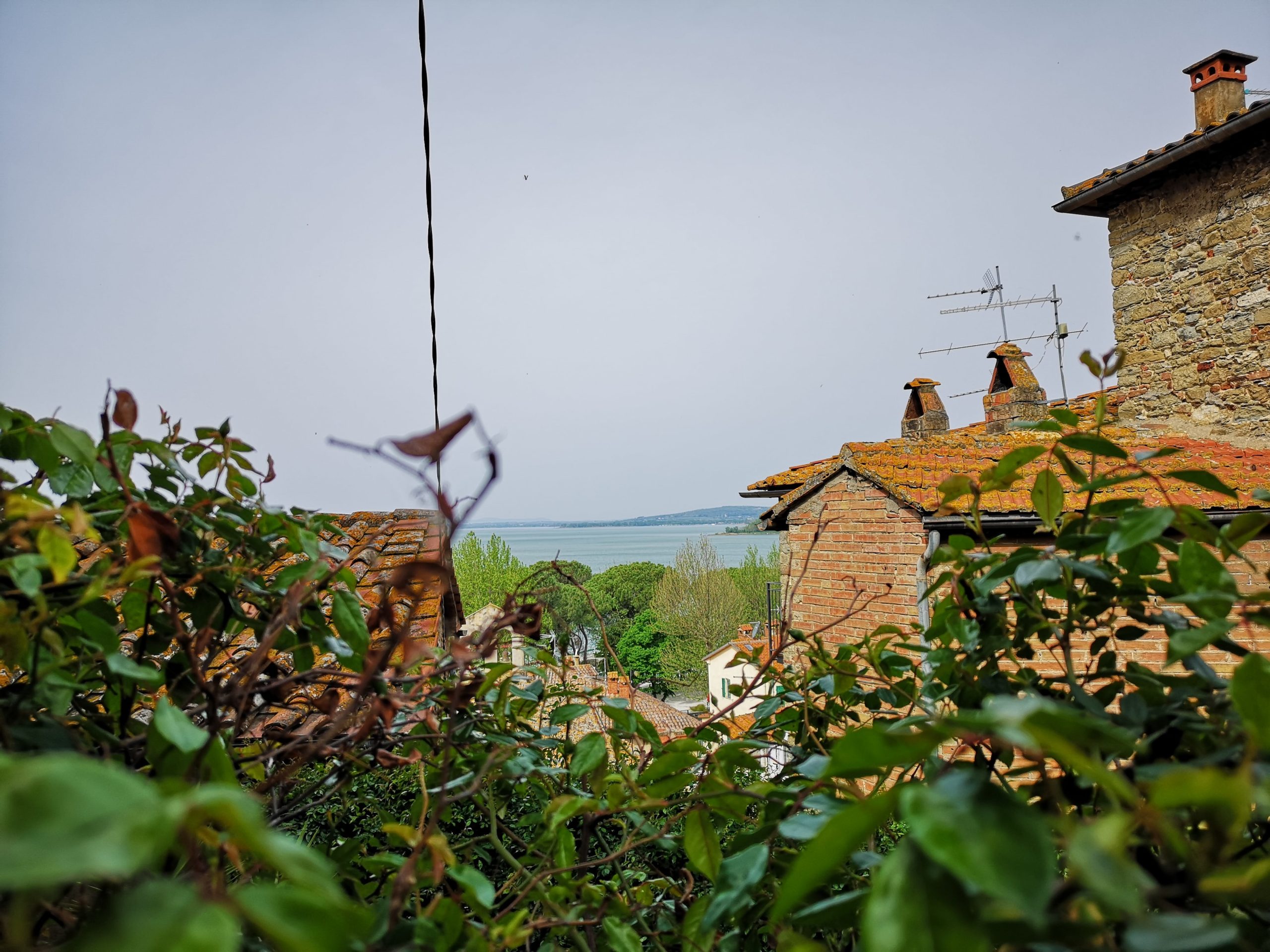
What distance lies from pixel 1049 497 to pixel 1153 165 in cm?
680

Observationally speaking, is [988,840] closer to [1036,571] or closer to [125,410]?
[1036,571]

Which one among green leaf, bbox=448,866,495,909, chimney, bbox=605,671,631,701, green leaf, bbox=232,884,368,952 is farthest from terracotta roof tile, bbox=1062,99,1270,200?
green leaf, bbox=232,884,368,952

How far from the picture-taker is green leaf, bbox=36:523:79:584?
35 centimetres

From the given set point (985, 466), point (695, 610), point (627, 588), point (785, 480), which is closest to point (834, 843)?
point (985, 466)

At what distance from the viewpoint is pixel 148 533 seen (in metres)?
0.42

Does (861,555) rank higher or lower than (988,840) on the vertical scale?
lower

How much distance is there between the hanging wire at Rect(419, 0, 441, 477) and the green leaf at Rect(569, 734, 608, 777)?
3.67 feet

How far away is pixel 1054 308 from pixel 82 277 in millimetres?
10564

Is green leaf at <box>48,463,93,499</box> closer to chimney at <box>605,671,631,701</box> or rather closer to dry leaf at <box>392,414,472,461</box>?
dry leaf at <box>392,414,472,461</box>

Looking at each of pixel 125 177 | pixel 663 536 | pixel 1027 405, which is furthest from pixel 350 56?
pixel 663 536

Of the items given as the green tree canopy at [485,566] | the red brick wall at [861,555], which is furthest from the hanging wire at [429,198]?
the green tree canopy at [485,566]

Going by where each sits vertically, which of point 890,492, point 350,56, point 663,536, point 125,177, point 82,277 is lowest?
point 663,536

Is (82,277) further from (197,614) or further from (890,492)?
(890,492)

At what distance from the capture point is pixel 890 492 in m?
4.84
